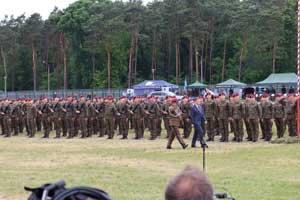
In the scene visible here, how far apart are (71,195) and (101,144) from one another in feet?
67.7

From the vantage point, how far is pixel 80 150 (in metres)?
20.5

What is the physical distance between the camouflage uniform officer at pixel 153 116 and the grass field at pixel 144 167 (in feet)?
7.14

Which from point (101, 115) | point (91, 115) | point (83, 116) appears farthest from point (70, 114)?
point (101, 115)

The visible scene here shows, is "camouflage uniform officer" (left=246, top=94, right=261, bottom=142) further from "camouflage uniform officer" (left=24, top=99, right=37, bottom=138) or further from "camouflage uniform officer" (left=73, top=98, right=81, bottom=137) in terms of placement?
"camouflage uniform officer" (left=24, top=99, right=37, bottom=138)

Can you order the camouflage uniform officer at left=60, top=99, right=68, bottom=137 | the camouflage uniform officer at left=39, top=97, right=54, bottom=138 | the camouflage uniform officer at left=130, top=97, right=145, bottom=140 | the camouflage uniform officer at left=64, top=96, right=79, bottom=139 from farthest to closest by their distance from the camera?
the camouflage uniform officer at left=39, top=97, right=54, bottom=138, the camouflage uniform officer at left=60, top=99, right=68, bottom=137, the camouflage uniform officer at left=64, top=96, right=79, bottom=139, the camouflage uniform officer at left=130, top=97, right=145, bottom=140

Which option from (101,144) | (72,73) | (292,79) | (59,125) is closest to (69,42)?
(72,73)

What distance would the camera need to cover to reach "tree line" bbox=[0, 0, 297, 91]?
73.2 metres

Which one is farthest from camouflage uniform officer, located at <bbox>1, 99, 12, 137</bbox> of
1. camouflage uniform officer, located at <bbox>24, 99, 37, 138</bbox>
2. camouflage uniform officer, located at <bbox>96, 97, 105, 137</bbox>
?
camouflage uniform officer, located at <bbox>96, 97, 105, 137</bbox>

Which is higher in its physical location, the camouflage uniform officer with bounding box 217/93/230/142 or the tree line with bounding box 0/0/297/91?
the tree line with bounding box 0/0/297/91

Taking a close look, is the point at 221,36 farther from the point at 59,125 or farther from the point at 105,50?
the point at 59,125

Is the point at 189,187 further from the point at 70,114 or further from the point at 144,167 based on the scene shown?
the point at 70,114

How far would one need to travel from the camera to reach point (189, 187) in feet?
8.25

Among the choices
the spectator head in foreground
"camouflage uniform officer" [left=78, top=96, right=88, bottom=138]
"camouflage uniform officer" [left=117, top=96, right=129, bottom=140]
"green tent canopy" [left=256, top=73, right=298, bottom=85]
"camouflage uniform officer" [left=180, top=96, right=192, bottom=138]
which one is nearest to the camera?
the spectator head in foreground

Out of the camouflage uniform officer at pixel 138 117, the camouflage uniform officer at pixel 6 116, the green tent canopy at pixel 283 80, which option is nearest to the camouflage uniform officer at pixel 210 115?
the camouflage uniform officer at pixel 138 117
